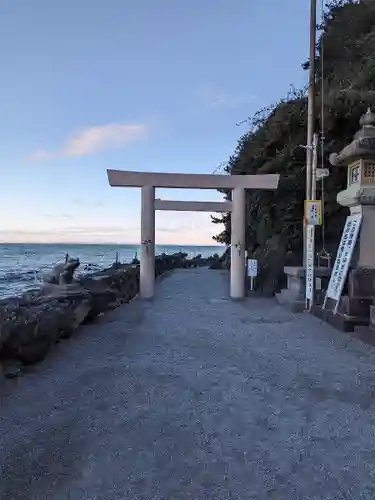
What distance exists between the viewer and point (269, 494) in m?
2.23

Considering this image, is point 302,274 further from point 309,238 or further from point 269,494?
point 269,494

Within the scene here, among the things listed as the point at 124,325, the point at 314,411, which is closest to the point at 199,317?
the point at 124,325

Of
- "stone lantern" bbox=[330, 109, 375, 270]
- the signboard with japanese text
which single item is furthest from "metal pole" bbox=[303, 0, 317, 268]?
the signboard with japanese text

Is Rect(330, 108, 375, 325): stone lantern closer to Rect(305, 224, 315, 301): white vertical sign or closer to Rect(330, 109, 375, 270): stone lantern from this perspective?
Rect(330, 109, 375, 270): stone lantern

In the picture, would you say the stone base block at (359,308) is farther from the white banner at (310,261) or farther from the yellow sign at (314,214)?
the yellow sign at (314,214)

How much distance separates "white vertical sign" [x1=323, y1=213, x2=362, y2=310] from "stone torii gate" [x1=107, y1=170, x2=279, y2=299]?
315 centimetres

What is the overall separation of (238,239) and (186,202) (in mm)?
1737

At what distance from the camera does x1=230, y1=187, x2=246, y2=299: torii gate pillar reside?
10547 millimetres

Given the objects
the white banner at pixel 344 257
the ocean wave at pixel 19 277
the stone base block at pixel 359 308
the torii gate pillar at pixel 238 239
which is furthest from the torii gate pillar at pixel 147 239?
the ocean wave at pixel 19 277

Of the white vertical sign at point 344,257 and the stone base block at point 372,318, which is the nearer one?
the stone base block at point 372,318

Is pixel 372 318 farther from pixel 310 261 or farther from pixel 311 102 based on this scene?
pixel 311 102

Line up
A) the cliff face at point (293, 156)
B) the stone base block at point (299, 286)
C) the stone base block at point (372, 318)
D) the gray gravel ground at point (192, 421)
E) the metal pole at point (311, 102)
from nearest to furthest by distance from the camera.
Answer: the gray gravel ground at point (192, 421)
the stone base block at point (372, 318)
the stone base block at point (299, 286)
the metal pole at point (311, 102)
the cliff face at point (293, 156)

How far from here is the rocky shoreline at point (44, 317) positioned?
4414mm

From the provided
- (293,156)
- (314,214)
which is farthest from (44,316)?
(293,156)
